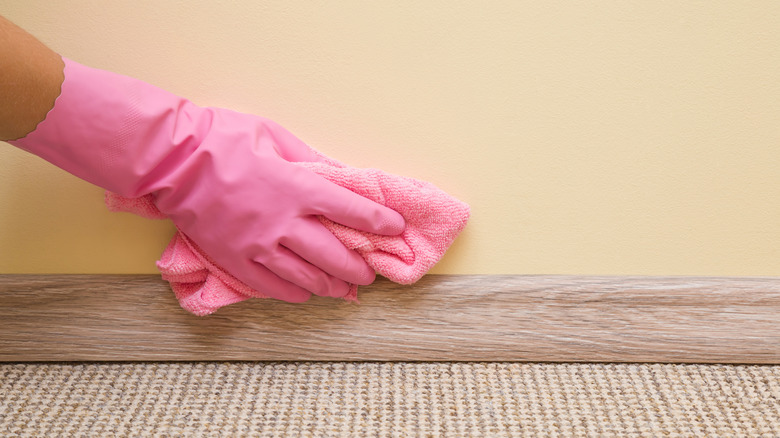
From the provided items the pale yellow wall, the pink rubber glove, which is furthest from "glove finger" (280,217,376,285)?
the pale yellow wall

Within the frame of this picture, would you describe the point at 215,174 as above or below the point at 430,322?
above

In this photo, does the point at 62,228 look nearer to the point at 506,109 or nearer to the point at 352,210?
the point at 352,210

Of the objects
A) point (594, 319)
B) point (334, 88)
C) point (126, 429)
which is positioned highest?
point (334, 88)

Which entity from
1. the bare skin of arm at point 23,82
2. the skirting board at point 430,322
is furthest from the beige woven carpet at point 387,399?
the bare skin of arm at point 23,82

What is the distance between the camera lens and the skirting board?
74cm

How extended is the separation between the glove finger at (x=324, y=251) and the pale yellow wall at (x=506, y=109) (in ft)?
0.39

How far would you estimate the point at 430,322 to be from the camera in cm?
74

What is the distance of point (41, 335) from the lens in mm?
750

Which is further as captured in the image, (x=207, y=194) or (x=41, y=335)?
(x=41, y=335)

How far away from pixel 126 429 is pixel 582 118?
0.65 meters

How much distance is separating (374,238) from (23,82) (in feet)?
1.31

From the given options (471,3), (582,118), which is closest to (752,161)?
(582,118)

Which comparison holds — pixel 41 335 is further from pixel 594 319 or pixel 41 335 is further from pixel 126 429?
pixel 594 319

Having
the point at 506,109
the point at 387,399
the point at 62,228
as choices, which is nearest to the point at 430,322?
the point at 387,399
